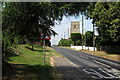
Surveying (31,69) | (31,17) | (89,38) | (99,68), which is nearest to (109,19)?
(99,68)

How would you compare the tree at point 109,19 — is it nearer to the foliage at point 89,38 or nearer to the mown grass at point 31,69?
the mown grass at point 31,69

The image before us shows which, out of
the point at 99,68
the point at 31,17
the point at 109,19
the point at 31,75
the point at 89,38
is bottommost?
the point at 99,68

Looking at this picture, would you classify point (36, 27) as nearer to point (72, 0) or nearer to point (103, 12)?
point (72, 0)

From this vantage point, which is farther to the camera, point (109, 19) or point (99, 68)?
point (109, 19)

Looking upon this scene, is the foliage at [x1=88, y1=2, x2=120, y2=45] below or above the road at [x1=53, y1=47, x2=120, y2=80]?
above

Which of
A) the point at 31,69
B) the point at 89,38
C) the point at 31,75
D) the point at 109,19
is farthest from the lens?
the point at 89,38

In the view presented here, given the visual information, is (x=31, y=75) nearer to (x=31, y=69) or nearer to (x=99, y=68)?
(x=31, y=69)

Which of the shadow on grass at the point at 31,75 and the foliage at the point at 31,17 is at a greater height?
the foliage at the point at 31,17

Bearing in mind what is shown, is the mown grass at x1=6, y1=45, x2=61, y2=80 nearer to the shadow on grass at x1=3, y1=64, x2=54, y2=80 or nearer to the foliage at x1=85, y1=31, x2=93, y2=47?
the shadow on grass at x1=3, y1=64, x2=54, y2=80

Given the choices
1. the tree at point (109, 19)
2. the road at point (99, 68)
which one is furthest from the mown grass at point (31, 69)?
the tree at point (109, 19)

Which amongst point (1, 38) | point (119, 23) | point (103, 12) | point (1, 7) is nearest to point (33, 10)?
point (1, 7)

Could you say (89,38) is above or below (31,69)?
above

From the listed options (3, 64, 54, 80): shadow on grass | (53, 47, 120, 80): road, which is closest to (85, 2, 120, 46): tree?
(53, 47, 120, 80): road

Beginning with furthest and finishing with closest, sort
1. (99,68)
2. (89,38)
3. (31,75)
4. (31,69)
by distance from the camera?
(89,38), (99,68), (31,69), (31,75)
